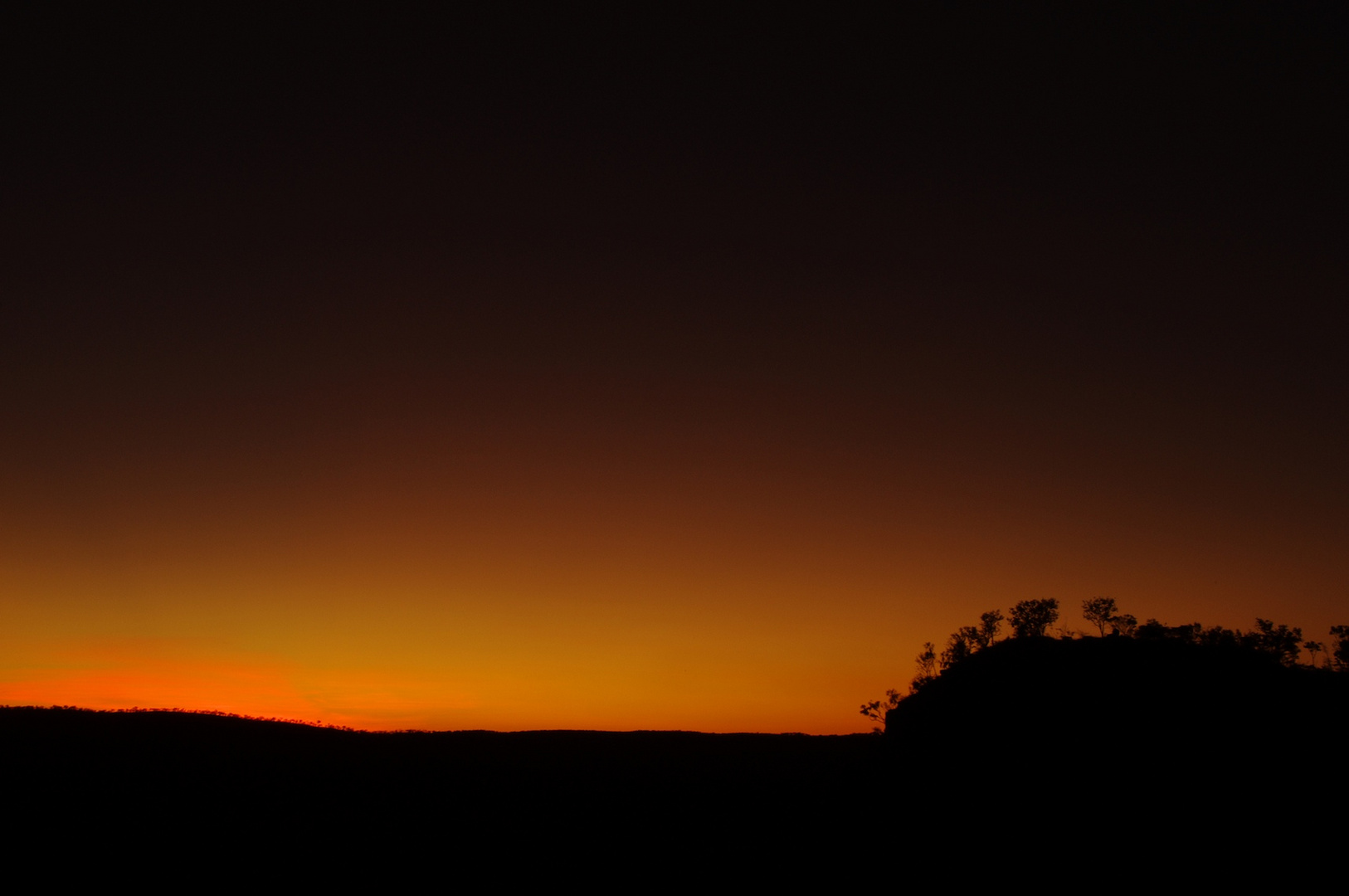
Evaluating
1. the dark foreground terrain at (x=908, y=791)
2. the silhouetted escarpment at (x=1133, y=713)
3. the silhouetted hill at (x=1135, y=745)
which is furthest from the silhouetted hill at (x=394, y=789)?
the silhouetted escarpment at (x=1133, y=713)

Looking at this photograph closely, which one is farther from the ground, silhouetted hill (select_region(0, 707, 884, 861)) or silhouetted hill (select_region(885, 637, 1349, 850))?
silhouetted hill (select_region(885, 637, 1349, 850))

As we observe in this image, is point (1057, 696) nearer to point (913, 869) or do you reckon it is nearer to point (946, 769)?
point (946, 769)

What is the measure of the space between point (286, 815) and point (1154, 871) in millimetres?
27813

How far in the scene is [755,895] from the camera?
927 inches

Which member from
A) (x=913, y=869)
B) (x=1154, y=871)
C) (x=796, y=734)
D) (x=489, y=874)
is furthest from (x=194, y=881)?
(x=796, y=734)

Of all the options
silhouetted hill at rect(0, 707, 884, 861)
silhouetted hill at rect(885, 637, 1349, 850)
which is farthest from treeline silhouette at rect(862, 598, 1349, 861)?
silhouetted hill at rect(0, 707, 884, 861)

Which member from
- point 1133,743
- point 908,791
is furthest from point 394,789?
point 1133,743

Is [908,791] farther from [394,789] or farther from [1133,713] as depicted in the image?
[394,789]

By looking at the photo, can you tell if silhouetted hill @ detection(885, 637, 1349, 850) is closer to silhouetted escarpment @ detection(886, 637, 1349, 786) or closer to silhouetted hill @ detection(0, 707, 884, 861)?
silhouetted escarpment @ detection(886, 637, 1349, 786)

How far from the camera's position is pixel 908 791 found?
30.8 meters

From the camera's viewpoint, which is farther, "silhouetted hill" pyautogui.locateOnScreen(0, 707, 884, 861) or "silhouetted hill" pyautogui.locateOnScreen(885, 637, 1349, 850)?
"silhouetted hill" pyautogui.locateOnScreen(0, 707, 884, 861)

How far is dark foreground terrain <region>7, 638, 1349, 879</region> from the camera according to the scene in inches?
953

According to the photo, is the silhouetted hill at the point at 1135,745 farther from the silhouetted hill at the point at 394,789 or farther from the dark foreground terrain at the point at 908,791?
the silhouetted hill at the point at 394,789

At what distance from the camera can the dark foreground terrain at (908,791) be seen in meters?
24.2
